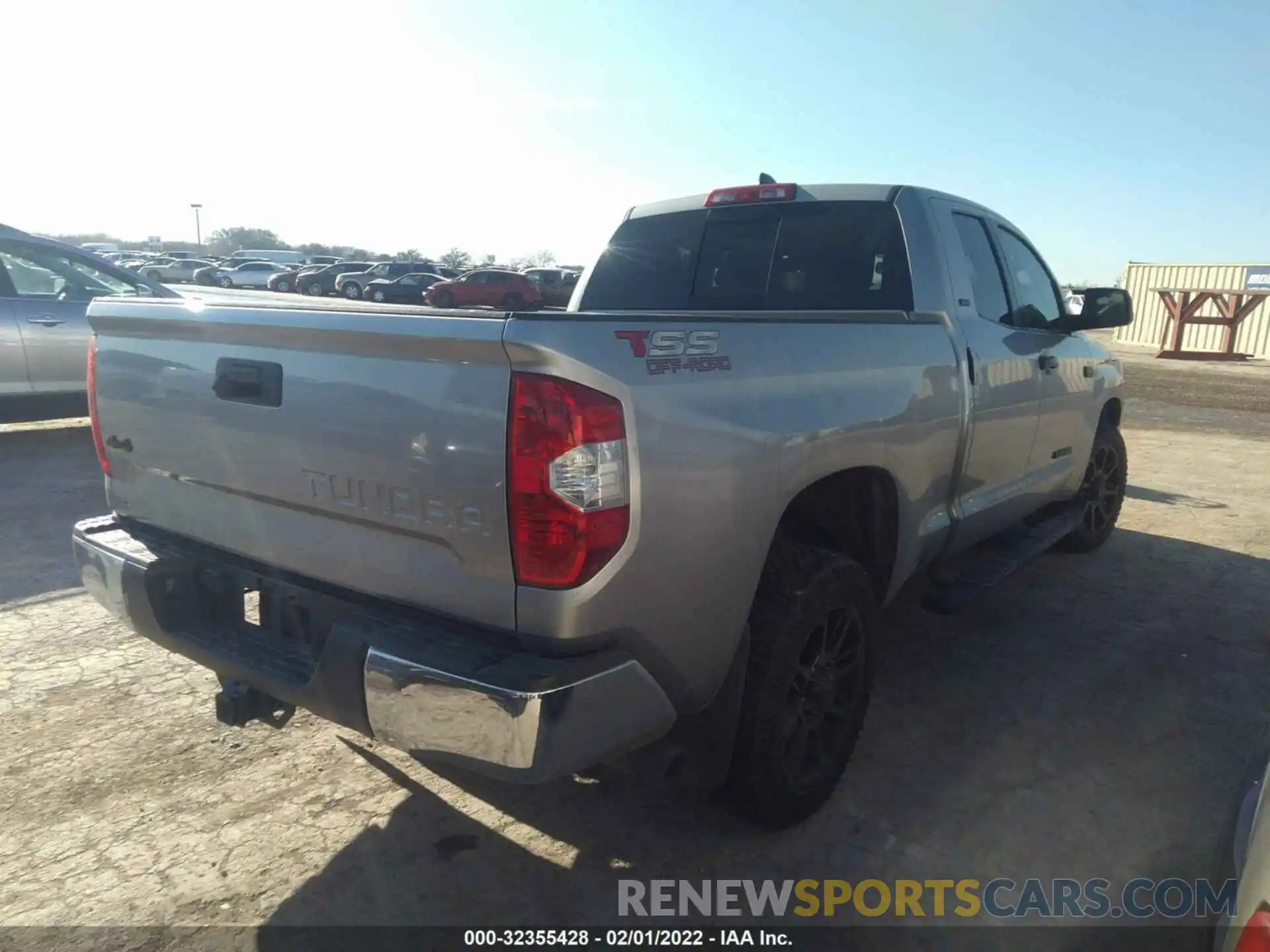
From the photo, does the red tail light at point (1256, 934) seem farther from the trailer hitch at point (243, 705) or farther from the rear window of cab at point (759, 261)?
the rear window of cab at point (759, 261)

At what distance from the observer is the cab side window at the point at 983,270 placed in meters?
3.87

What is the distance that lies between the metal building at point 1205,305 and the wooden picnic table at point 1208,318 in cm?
44

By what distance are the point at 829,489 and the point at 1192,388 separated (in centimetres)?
1637

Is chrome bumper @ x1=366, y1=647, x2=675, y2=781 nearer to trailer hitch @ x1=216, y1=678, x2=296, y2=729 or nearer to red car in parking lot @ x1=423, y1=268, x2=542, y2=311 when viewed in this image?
trailer hitch @ x1=216, y1=678, x2=296, y2=729

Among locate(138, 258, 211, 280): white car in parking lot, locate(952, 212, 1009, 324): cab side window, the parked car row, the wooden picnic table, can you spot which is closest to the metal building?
the wooden picnic table

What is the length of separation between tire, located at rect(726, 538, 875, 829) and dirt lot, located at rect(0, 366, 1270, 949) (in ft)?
0.62

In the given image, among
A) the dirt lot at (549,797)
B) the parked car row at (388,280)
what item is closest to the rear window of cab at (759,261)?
the dirt lot at (549,797)

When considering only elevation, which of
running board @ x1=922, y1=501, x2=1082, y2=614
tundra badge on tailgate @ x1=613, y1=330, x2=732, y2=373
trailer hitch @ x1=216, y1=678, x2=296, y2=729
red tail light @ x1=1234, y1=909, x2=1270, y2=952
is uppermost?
tundra badge on tailgate @ x1=613, y1=330, x2=732, y2=373

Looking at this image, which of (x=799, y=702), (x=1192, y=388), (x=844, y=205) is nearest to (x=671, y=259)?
(x=844, y=205)

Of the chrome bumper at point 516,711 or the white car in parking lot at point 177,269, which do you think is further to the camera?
the white car in parking lot at point 177,269

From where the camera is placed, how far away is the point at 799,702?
2703mm

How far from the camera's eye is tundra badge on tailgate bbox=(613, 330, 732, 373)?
2.03 m

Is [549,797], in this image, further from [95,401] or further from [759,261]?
[759,261]

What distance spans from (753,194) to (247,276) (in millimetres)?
47821
